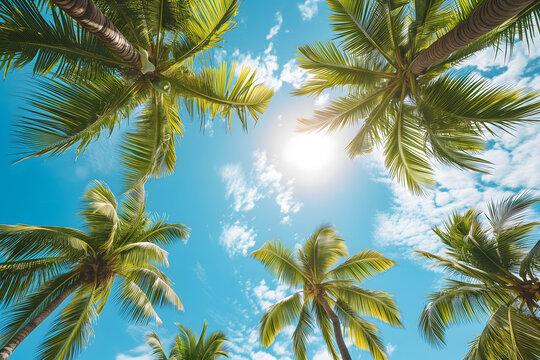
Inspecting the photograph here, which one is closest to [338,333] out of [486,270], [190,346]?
[486,270]

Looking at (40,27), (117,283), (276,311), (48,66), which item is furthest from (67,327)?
(40,27)

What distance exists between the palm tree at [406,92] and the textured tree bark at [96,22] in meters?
4.64

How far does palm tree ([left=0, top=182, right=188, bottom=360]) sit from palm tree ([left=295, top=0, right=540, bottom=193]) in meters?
7.30

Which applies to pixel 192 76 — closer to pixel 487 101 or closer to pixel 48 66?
pixel 48 66

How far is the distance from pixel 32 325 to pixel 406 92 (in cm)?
1206

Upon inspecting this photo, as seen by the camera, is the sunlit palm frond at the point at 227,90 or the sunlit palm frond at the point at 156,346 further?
the sunlit palm frond at the point at 156,346

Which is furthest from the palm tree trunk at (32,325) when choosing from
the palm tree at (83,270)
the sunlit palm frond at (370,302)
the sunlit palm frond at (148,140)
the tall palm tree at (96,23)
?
the sunlit palm frond at (370,302)

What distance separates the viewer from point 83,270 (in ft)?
28.5

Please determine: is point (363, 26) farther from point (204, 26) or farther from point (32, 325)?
point (32, 325)

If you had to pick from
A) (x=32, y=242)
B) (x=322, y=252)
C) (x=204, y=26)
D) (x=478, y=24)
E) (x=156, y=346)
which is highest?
(x=204, y=26)

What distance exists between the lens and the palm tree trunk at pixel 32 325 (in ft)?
21.0

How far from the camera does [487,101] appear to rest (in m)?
5.79

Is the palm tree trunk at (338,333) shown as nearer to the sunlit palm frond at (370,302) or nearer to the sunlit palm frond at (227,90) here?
the sunlit palm frond at (370,302)

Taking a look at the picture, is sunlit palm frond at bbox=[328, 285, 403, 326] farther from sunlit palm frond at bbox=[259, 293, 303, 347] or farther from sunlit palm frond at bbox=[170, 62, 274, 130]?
sunlit palm frond at bbox=[170, 62, 274, 130]
